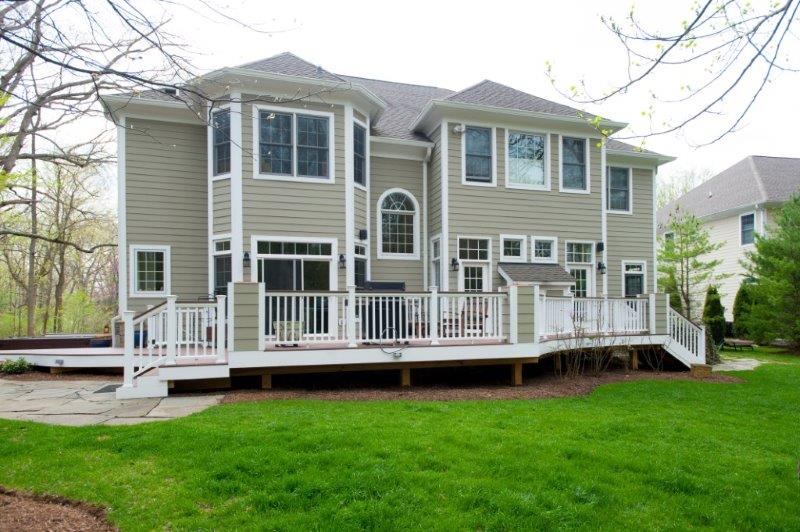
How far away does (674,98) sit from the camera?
178 inches

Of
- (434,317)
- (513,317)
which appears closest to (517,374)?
(513,317)

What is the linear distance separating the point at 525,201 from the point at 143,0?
9.70 metres

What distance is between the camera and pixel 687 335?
10656mm

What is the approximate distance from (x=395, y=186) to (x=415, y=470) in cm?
884

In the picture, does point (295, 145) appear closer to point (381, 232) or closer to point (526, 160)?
point (381, 232)

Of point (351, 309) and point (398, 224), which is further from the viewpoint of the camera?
point (398, 224)

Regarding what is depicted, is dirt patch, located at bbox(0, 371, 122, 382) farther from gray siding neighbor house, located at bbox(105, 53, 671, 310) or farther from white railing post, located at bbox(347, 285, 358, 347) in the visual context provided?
white railing post, located at bbox(347, 285, 358, 347)

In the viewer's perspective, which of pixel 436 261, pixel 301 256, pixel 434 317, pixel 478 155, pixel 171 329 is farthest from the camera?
pixel 436 261

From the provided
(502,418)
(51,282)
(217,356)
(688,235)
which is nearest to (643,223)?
(688,235)

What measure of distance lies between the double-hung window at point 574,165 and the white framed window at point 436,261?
3.50 meters

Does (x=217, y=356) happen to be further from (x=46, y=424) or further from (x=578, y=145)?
(x=578, y=145)

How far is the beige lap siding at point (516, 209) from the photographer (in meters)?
11.6

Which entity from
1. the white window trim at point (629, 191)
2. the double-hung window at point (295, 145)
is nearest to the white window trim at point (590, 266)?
the white window trim at point (629, 191)

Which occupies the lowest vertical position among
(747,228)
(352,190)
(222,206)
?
(222,206)
